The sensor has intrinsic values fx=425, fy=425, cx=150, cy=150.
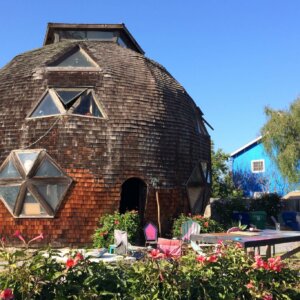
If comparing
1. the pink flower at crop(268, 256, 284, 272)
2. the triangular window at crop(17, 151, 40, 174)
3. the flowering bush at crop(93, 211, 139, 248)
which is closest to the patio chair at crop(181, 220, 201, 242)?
the flowering bush at crop(93, 211, 139, 248)

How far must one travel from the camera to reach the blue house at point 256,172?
2947cm

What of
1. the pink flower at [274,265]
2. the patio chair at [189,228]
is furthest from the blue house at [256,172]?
the pink flower at [274,265]

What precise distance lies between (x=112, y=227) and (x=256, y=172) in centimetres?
2175

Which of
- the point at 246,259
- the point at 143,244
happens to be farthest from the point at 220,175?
the point at 246,259

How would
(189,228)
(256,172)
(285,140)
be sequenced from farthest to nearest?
1. (256,172)
2. (285,140)
3. (189,228)

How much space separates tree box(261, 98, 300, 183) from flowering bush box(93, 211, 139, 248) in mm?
17356

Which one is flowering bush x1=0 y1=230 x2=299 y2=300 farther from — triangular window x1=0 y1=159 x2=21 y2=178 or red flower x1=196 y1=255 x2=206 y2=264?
triangular window x1=0 y1=159 x2=21 y2=178

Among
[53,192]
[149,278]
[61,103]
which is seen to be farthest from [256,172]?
[149,278]

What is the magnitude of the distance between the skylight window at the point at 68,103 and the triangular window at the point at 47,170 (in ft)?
4.77

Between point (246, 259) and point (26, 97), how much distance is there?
30.1ft

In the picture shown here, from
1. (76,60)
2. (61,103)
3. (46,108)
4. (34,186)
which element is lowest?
(34,186)

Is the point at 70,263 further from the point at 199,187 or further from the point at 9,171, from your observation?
the point at 199,187

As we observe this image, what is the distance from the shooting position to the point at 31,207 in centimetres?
1171

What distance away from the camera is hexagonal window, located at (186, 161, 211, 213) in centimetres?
1385
